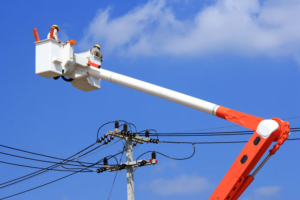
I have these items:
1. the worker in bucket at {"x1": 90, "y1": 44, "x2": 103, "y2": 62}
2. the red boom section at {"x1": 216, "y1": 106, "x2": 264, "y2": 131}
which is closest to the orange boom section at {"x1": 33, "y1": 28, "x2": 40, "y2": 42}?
the worker in bucket at {"x1": 90, "y1": 44, "x2": 103, "y2": 62}

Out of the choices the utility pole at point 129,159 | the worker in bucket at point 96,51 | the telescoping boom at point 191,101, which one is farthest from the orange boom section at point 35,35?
the utility pole at point 129,159

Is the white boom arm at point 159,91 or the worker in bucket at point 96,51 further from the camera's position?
the worker in bucket at point 96,51

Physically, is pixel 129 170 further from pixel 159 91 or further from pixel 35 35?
pixel 159 91

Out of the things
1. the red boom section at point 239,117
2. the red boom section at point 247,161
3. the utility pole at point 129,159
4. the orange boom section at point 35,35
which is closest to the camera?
the red boom section at point 247,161

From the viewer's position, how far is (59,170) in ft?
75.9

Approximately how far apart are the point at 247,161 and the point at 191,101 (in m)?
2.23

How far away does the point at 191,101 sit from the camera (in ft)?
41.9

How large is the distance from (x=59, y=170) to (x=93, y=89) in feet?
28.0

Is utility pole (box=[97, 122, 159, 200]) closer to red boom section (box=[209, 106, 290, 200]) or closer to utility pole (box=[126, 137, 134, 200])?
utility pole (box=[126, 137, 134, 200])

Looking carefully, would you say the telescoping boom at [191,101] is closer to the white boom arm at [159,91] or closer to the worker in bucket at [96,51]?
the white boom arm at [159,91]

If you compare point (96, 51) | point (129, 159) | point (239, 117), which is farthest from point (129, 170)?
point (239, 117)

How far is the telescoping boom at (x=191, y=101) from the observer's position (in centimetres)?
1161

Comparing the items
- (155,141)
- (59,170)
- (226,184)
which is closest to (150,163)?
(155,141)

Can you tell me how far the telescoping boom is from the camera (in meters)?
11.6
